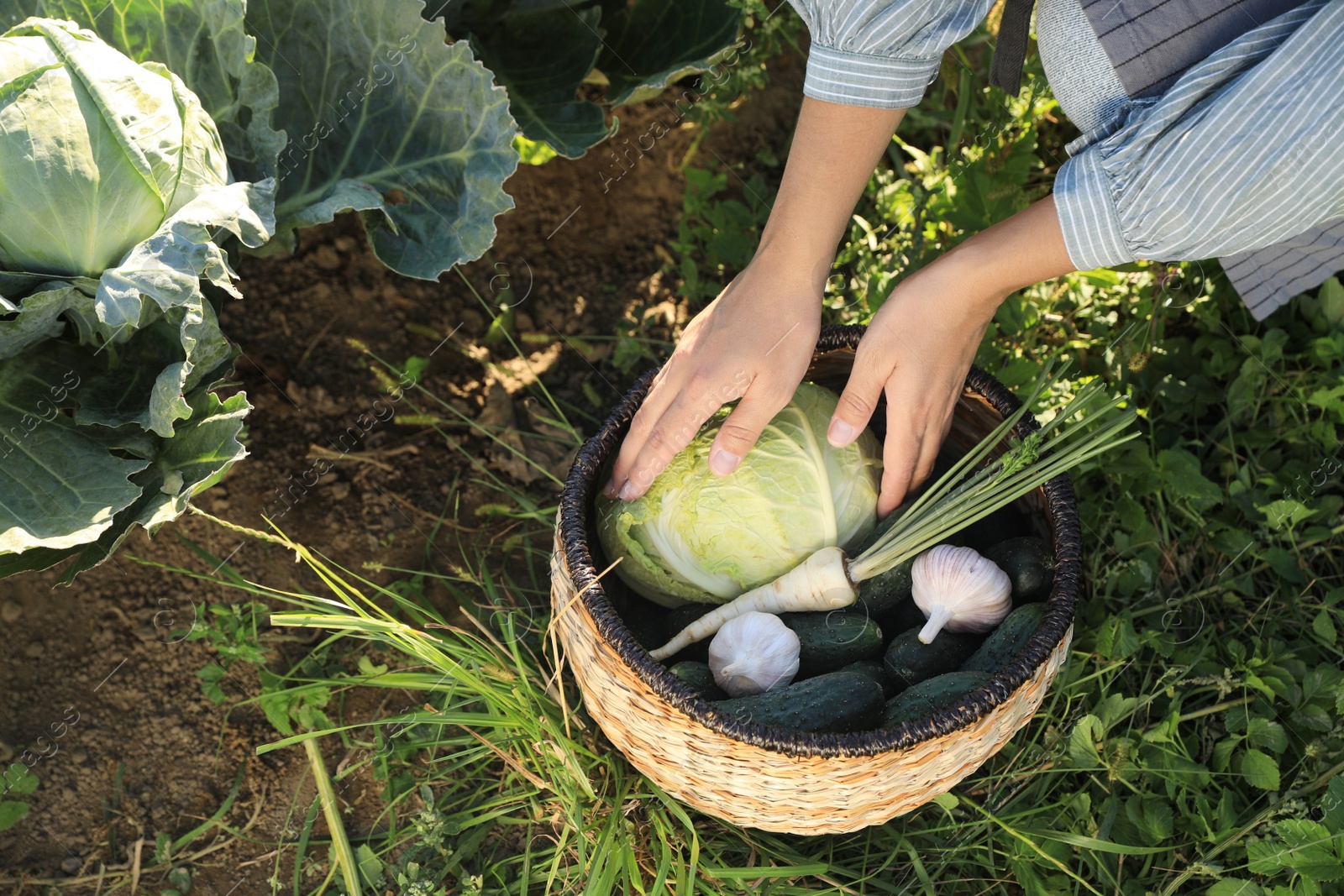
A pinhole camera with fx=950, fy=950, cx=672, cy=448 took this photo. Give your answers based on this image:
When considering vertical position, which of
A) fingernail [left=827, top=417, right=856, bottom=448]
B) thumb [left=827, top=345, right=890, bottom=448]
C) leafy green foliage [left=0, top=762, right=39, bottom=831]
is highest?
thumb [left=827, top=345, right=890, bottom=448]

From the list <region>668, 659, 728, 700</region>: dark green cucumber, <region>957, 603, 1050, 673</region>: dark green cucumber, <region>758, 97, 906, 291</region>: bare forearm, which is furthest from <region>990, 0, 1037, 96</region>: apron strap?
<region>668, 659, 728, 700</region>: dark green cucumber

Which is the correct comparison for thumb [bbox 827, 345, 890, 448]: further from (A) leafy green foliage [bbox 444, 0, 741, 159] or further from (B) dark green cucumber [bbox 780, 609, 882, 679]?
(A) leafy green foliage [bbox 444, 0, 741, 159]

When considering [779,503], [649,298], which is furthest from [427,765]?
[649,298]

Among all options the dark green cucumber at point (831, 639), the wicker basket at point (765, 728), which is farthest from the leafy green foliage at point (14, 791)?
the dark green cucumber at point (831, 639)

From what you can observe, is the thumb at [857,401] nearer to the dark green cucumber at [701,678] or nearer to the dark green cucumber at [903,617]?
the dark green cucumber at [903,617]

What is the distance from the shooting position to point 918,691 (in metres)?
1.79

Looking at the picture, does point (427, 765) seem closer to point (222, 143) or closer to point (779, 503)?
point (779, 503)

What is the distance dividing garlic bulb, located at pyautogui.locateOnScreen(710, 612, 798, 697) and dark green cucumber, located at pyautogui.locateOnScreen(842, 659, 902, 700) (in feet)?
0.41

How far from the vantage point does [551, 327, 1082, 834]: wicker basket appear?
5.26 ft

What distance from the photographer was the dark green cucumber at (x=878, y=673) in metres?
1.89

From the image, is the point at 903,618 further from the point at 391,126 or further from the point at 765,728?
the point at 391,126

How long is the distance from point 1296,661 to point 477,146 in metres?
2.35

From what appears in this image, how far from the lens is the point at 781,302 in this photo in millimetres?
1808

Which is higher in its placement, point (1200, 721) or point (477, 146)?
point (477, 146)
